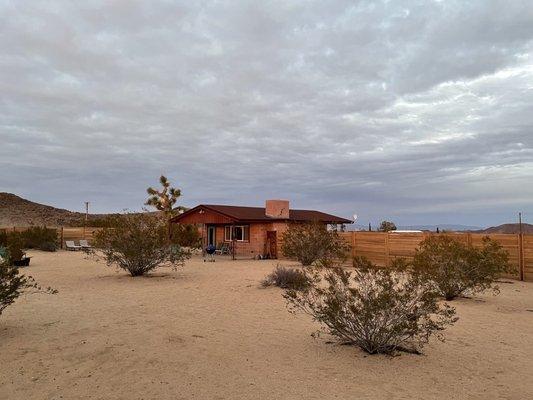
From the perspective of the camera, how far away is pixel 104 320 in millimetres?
9000

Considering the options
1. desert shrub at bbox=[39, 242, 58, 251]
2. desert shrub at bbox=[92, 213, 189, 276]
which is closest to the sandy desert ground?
desert shrub at bbox=[92, 213, 189, 276]

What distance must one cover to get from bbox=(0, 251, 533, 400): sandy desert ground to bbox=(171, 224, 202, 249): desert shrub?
17.6 metres

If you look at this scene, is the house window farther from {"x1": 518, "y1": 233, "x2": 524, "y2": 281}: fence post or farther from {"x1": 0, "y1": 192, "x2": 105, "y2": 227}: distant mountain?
{"x1": 0, "y1": 192, "x2": 105, "y2": 227}: distant mountain

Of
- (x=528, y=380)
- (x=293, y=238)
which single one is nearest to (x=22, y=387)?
(x=528, y=380)

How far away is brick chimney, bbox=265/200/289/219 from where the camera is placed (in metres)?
30.5

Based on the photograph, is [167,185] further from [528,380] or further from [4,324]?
[528,380]

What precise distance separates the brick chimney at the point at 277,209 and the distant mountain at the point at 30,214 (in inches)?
2287

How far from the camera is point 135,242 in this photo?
16.7m

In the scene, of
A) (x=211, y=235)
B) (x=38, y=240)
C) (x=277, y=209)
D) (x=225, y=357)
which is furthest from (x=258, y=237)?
(x=225, y=357)

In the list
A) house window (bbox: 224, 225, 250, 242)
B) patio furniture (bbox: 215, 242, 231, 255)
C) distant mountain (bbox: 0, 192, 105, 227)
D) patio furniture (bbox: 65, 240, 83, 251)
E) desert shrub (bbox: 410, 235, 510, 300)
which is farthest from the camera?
distant mountain (bbox: 0, 192, 105, 227)

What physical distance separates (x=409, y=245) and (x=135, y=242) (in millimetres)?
12153

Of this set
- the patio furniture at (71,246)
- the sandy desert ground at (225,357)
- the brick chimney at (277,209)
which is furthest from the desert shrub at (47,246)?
the sandy desert ground at (225,357)

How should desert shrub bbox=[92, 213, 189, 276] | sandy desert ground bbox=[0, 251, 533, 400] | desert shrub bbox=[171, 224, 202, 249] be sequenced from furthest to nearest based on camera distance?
desert shrub bbox=[171, 224, 202, 249] → desert shrub bbox=[92, 213, 189, 276] → sandy desert ground bbox=[0, 251, 533, 400]

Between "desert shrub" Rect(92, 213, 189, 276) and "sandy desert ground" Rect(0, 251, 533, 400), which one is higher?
→ "desert shrub" Rect(92, 213, 189, 276)
